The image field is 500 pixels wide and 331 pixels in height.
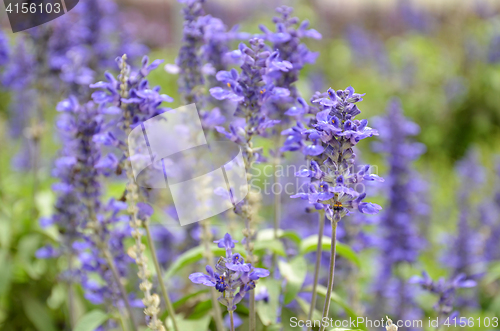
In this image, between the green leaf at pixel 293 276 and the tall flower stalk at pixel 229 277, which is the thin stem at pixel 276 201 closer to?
the green leaf at pixel 293 276

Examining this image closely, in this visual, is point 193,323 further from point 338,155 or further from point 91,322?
point 338,155

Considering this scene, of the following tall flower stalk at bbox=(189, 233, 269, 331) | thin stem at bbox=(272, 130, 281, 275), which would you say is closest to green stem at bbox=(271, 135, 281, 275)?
thin stem at bbox=(272, 130, 281, 275)

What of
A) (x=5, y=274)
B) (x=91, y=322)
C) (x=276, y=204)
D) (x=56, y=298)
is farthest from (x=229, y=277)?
(x=56, y=298)

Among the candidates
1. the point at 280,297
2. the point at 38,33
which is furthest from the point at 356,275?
the point at 38,33

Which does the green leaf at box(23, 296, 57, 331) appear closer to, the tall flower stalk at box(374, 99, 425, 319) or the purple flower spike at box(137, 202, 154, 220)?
the purple flower spike at box(137, 202, 154, 220)

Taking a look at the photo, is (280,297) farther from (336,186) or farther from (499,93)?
(499,93)

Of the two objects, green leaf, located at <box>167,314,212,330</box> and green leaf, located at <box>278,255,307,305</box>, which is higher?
green leaf, located at <box>278,255,307,305</box>

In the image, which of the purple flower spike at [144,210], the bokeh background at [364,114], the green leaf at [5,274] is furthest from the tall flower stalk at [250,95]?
the green leaf at [5,274]

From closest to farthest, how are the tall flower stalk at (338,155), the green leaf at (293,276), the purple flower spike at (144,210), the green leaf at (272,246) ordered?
the tall flower stalk at (338,155) → the purple flower spike at (144,210) → the green leaf at (293,276) → the green leaf at (272,246)
